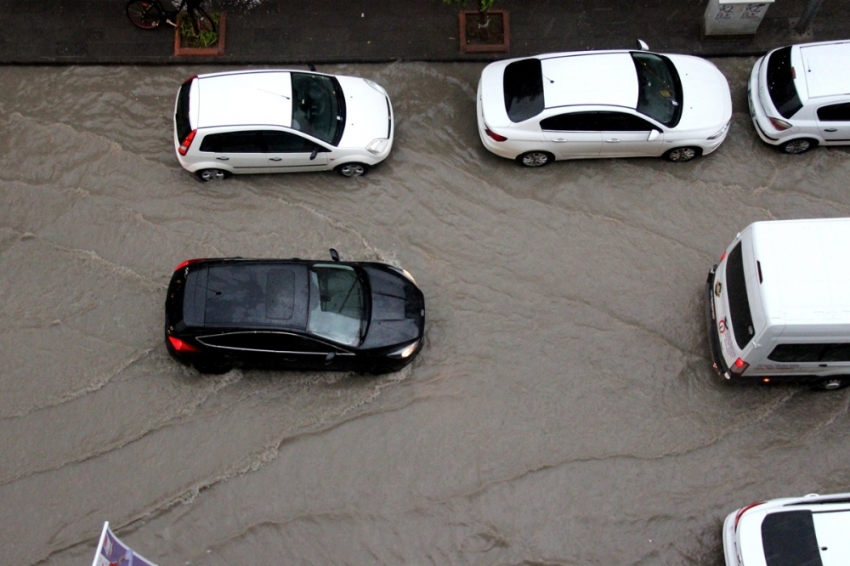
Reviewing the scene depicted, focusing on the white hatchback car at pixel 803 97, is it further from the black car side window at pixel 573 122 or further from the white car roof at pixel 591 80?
the black car side window at pixel 573 122

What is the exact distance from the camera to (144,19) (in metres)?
13.1

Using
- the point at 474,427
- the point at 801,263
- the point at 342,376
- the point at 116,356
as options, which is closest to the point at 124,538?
the point at 116,356

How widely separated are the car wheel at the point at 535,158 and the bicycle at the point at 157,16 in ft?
19.0

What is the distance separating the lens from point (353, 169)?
12109 millimetres

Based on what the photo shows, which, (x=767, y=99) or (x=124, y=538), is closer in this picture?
(x=124, y=538)

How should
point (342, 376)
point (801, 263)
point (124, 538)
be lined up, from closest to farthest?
point (801, 263)
point (124, 538)
point (342, 376)

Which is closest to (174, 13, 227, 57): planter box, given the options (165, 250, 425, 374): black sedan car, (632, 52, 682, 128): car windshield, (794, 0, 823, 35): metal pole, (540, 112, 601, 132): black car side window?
(165, 250, 425, 374): black sedan car

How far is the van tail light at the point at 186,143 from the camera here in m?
11.2

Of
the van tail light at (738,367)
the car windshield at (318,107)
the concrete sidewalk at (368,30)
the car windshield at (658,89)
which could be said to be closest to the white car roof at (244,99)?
the car windshield at (318,107)

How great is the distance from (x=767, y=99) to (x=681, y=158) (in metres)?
1.57

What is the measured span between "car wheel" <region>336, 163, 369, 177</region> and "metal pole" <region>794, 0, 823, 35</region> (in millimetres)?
7806

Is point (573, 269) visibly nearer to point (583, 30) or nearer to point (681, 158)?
point (681, 158)

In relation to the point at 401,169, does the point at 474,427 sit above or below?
below

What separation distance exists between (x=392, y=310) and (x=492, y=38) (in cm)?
547
